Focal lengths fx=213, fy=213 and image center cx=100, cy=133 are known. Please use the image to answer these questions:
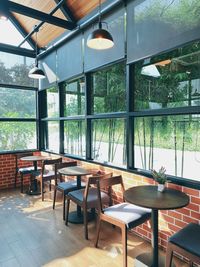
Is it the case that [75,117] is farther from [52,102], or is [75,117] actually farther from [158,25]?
[158,25]

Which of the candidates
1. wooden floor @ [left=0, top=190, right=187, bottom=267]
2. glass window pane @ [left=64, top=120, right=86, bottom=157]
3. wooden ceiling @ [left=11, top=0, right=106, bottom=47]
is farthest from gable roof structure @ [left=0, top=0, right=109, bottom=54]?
wooden floor @ [left=0, top=190, right=187, bottom=267]

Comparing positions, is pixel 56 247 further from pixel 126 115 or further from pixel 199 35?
pixel 199 35

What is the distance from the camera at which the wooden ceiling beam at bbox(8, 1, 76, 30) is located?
3.13 m

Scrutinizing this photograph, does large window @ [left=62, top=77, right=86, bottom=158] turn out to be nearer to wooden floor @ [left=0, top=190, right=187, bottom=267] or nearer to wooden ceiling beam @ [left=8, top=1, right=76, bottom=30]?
wooden ceiling beam @ [left=8, top=1, right=76, bottom=30]

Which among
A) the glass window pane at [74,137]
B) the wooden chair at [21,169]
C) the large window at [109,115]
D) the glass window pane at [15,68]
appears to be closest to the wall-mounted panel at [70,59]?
the large window at [109,115]

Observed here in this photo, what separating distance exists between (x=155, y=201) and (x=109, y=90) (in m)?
1.98

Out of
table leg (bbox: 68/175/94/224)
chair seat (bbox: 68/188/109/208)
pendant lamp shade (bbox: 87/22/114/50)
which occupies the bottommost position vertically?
table leg (bbox: 68/175/94/224)

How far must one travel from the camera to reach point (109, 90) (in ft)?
10.9

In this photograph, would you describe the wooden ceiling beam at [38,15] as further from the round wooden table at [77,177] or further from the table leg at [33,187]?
the table leg at [33,187]

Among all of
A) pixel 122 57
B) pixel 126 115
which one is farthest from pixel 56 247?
pixel 122 57

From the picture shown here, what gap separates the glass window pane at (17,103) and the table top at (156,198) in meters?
3.71

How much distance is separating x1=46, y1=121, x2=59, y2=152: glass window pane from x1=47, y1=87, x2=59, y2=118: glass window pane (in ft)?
0.69

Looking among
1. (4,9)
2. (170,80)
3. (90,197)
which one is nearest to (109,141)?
(90,197)

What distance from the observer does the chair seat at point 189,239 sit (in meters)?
1.54
